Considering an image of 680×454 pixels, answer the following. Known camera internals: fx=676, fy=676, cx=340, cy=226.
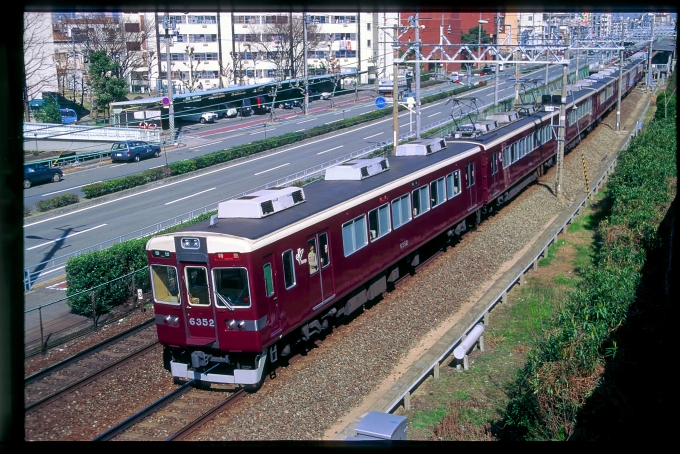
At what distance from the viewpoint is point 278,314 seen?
8977mm

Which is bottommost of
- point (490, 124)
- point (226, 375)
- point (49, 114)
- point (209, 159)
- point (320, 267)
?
point (226, 375)

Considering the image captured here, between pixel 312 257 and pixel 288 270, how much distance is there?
71 centimetres

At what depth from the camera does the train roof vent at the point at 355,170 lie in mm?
12422

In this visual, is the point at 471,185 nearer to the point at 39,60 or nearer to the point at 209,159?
the point at 209,159

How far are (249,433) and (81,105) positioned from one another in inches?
1532

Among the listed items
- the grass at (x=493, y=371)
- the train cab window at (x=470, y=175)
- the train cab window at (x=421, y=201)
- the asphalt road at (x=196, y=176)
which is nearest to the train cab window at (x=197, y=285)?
the grass at (x=493, y=371)

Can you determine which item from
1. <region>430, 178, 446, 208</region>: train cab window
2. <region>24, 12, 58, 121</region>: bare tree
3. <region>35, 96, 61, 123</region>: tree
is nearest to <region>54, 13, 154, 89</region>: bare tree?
<region>24, 12, 58, 121</region>: bare tree

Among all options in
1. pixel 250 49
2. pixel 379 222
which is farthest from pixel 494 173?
pixel 250 49

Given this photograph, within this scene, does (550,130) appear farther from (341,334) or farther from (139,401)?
(139,401)

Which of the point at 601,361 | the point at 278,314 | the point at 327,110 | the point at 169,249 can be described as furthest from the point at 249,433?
the point at 327,110

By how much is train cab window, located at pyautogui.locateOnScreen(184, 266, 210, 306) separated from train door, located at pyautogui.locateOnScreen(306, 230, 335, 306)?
5.47ft

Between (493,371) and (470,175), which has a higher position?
(470,175)

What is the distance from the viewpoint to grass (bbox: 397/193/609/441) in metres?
7.99

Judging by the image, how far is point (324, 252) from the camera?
33.3ft
